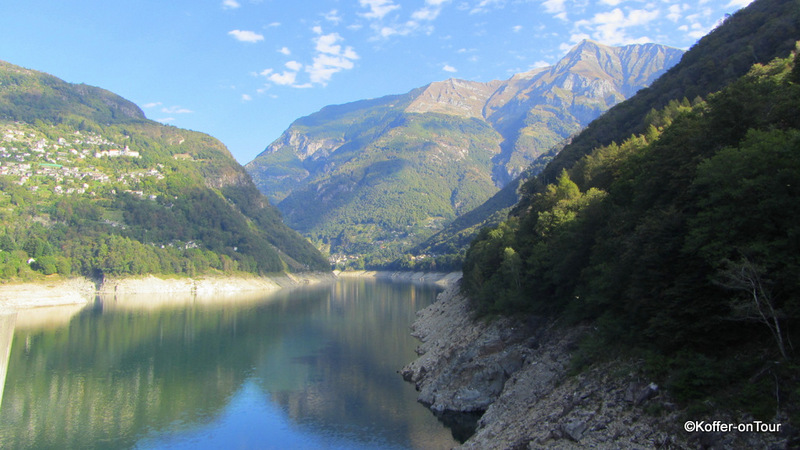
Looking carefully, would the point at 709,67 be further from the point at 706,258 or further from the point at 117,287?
the point at 117,287

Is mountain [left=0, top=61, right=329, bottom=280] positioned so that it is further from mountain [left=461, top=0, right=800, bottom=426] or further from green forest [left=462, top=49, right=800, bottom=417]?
green forest [left=462, top=49, right=800, bottom=417]

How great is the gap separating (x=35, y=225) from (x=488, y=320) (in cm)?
12678

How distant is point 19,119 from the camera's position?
178750 mm

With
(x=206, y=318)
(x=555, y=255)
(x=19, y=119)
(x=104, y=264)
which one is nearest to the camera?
(x=555, y=255)

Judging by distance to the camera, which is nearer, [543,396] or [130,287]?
[543,396]

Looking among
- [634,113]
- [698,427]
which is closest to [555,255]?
[698,427]

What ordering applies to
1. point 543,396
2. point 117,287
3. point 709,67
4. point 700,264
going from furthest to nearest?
point 117,287, point 709,67, point 543,396, point 700,264

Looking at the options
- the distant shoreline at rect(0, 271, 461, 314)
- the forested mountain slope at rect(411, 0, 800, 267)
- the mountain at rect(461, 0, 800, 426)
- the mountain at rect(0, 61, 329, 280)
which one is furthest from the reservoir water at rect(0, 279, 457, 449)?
the mountain at rect(0, 61, 329, 280)

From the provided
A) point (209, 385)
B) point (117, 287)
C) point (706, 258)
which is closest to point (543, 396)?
point (706, 258)

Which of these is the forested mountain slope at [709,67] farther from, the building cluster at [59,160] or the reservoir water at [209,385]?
the building cluster at [59,160]

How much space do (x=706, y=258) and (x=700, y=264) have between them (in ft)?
4.35

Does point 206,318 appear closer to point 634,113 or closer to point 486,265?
point 486,265

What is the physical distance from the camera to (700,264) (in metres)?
18.2

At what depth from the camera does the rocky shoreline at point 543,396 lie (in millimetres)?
15492
